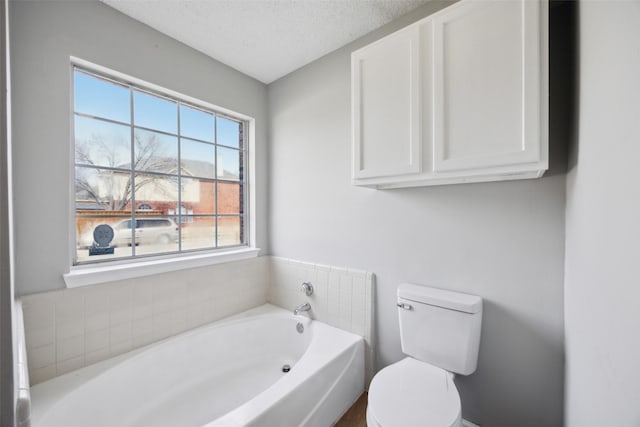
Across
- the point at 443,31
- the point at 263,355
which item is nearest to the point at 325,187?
the point at 443,31

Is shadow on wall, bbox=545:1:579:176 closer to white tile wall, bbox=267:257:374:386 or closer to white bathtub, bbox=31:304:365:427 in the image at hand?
white tile wall, bbox=267:257:374:386

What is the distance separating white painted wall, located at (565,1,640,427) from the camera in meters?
0.51

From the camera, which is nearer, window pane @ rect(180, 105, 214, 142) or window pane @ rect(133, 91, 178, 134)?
window pane @ rect(133, 91, 178, 134)

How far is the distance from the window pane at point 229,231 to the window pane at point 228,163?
15.0 inches

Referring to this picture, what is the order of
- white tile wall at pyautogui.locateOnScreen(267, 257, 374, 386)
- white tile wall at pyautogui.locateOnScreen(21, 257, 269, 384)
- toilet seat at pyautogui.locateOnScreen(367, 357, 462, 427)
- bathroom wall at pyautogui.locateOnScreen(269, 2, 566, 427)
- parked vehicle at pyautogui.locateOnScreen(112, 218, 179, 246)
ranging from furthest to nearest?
white tile wall at pyautogui.locateOnScreen(267, 257, 374, 386) < parked vehicle at pyautogui.locateOnScreen(112, 218, 179, 246) < white tile wall at pyautogui.locateOnScreen(21, 257, 269, 384) < bathroom wall at pyautogui.locateOnScreen(269, 2, 566, 427) < toilet seat at pyautogui.locateOnScreen(367, 357, 462, 427)

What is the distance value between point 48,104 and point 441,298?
234 cm

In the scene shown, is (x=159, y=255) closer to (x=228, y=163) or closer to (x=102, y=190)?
(x=102, y=190)

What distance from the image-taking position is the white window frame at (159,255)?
146cm

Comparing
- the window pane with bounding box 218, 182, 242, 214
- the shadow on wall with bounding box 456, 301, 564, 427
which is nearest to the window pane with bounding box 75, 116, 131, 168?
the window pane with bounding box 218, 182, 242, 214

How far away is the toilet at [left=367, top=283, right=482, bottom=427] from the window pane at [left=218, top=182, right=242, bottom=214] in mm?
1617

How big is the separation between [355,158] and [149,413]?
195 cm

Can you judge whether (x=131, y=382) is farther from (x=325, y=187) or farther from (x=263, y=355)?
(x=325, y=187)

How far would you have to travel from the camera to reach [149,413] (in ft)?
4.98

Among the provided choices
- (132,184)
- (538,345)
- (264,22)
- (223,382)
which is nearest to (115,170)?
(132,184)
